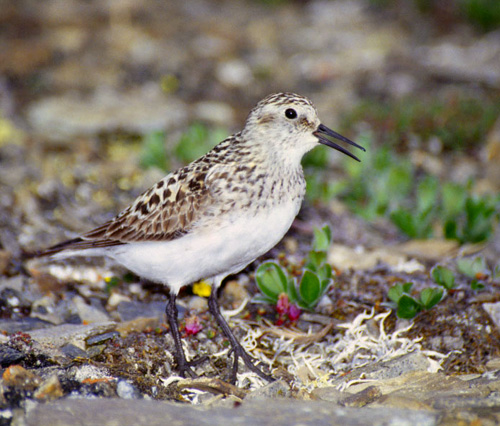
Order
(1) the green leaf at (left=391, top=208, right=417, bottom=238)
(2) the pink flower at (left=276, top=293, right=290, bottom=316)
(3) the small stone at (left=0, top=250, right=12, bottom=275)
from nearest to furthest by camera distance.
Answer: (2) the pink flower at (left=276, top=293, right=290, bottom=316) → (3) the small stone at (left=0, top=250, right=12, bottom=275) → (1) the green leaf at (left=391, top=208, right=417, bottom=238)

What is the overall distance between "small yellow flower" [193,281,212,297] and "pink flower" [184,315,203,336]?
0.71 meters

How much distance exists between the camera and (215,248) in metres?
5.33

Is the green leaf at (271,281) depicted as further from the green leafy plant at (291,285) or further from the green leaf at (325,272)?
the green leaf at (325,272)

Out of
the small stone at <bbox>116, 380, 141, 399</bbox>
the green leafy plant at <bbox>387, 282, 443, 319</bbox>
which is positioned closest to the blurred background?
the green leafy plant at <bbox>387, 282, 443, 319</bbox>

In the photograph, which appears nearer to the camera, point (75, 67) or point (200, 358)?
point (200, 358)

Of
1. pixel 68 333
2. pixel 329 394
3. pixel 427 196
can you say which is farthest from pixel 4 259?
pixel 427 196

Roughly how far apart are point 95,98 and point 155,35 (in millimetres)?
2618

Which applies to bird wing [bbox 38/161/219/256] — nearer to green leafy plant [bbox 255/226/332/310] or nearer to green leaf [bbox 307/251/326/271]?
green leafy plant [bbox 255/226/332/310]

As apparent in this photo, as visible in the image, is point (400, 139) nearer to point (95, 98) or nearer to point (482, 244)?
point (482, 244)

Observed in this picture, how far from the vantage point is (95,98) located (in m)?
11.3

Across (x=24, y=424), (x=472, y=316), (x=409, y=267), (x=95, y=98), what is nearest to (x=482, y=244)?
(x=409, y=267)

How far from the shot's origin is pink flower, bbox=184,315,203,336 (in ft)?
19.0

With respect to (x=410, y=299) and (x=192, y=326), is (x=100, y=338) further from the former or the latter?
(x=410, y=299)

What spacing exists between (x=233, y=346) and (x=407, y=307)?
1475 millimetres
